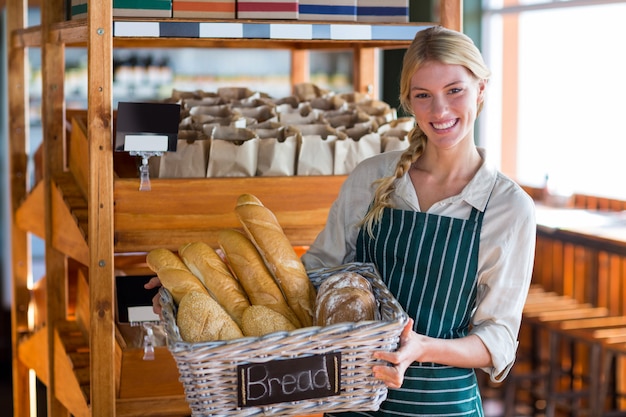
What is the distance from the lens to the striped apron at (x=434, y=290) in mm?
1688

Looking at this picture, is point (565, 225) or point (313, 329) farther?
point (565, 225)

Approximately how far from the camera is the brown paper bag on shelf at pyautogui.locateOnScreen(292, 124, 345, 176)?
236cm

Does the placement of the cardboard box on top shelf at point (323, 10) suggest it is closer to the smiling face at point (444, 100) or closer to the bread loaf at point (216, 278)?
the smiling face at point (444, 100)

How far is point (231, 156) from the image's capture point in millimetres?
2283

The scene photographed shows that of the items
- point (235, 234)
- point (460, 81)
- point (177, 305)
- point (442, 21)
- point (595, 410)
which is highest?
point (442, 21)

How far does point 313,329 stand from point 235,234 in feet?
1.66

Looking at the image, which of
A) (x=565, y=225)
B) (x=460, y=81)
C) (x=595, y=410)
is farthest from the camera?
(x=565, y=225)

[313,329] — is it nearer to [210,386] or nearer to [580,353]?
[210,386]

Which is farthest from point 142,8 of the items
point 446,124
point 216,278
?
point 446,124

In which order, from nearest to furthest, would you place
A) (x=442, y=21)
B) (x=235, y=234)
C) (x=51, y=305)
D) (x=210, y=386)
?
1. (x=210, y=386)
2. (x=235, y=234)
3. (x=442, y=21)
4. (x=51, y=305)

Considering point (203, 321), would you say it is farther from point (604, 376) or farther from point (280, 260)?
point (604, 376)

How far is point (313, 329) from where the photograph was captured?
1369 millimetres

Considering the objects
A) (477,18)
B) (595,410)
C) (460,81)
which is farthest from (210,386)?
(477,18)

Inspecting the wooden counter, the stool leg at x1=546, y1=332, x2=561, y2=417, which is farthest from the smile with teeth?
the stool leg at x1=546, y1=332, x2=561, y2=417
